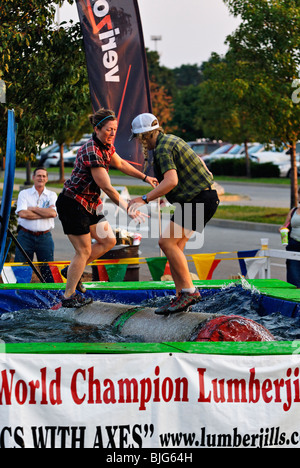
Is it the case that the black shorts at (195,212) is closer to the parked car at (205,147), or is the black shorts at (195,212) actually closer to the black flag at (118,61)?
the black flag at (118,61)

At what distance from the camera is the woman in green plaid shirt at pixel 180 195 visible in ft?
21.1

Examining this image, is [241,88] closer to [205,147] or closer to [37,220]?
[37,220]

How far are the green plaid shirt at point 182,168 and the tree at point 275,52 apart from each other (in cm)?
1220

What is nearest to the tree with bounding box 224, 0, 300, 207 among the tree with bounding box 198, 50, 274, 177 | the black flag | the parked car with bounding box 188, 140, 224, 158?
the tree with bounding box 198, 50, 274, 177

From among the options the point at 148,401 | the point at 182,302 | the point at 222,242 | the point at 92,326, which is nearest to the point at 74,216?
the point at 92,326

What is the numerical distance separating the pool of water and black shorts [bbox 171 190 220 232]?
3.72 feet

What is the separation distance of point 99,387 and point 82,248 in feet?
→ 9.04

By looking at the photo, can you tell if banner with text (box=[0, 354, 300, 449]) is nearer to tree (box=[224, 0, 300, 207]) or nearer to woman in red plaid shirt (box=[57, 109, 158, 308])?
woman in red plaid shirt (box=[57, 109, 158, 308])

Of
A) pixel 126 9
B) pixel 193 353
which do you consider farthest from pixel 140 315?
pixel 126 9

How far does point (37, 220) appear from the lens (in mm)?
10219

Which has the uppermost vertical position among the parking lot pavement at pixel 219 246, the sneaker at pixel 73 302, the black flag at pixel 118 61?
the black flag at pixel 118 61

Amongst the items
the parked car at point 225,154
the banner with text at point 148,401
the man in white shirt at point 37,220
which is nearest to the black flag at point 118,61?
the man in white shirt at point 37,220

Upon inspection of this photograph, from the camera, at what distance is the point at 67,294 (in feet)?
23.8

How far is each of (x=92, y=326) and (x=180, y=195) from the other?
1.55 meters
